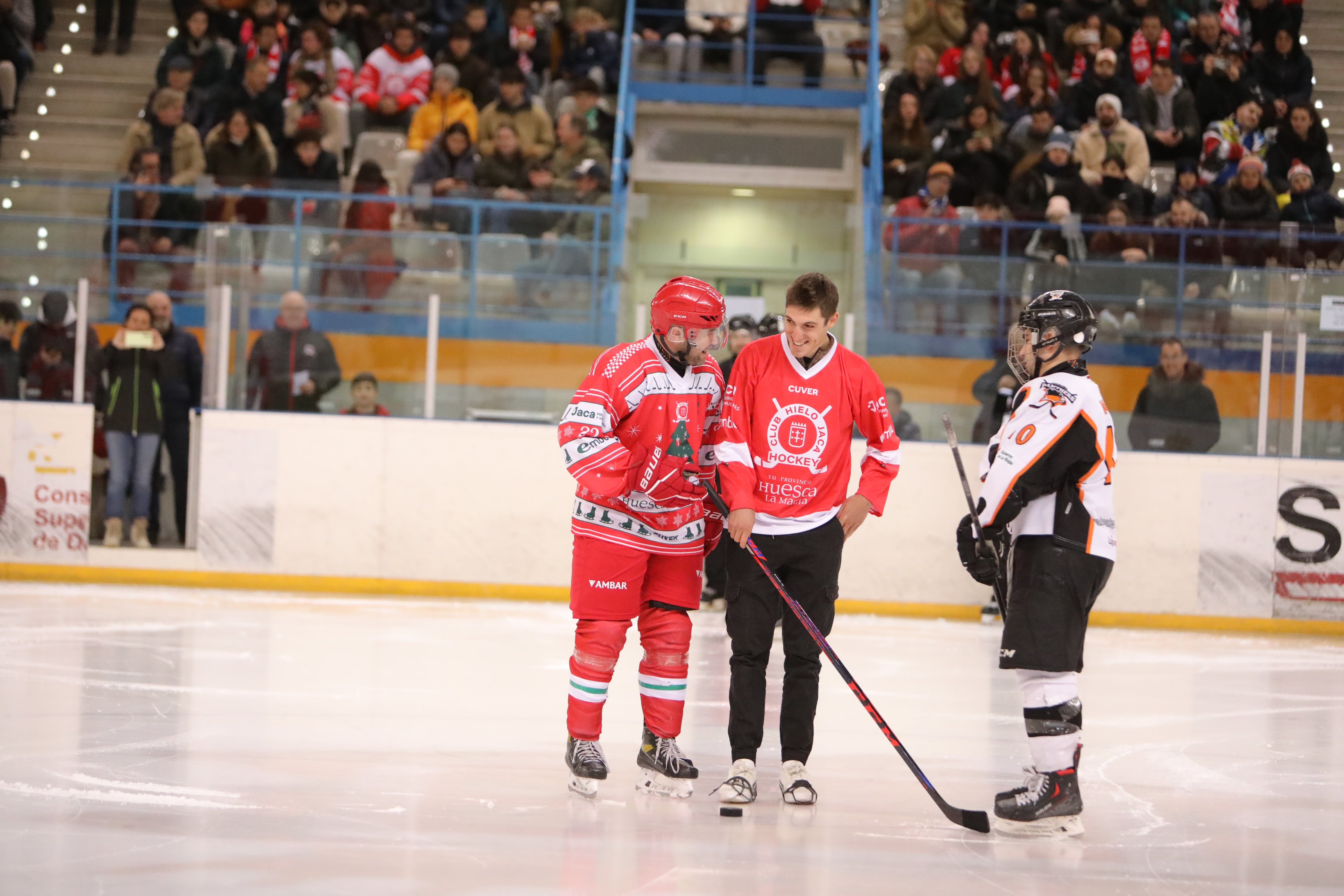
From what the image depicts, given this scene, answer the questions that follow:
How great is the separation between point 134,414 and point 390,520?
1.70m

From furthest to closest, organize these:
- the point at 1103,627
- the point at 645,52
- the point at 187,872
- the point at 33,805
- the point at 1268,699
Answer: the point at 645,52
the point at 1103,627
the point at 1268,699
the point at 33,805
the point at 187,872

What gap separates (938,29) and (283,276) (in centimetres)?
724

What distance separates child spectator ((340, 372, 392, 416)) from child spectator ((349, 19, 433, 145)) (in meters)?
4.11

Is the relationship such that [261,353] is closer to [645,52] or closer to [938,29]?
[645,52]

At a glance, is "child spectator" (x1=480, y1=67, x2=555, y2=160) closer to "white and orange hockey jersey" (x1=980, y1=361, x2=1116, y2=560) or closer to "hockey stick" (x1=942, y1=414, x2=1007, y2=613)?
"hockey stick" (x1=942, y1=414, x2=1007, y2=613)

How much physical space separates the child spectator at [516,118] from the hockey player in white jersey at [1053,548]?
26.8 feet

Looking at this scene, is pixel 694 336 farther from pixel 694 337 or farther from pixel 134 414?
pixel 134 414

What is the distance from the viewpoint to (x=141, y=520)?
27.8ft

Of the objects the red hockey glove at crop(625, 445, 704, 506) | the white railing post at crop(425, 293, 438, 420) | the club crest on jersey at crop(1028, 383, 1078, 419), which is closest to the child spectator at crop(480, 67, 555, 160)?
the white railing post at crop(425, 293, 438, 420)

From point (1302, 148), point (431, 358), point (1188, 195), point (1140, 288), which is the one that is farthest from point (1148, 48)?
point (431, 358)

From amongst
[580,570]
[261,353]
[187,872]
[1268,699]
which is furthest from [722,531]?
[261,353]

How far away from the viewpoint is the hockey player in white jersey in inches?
131

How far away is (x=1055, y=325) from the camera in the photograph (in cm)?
345

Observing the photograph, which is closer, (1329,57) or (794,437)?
(794,437)
